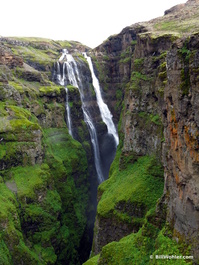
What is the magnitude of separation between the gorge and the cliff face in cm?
6

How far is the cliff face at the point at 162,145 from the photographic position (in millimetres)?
11500

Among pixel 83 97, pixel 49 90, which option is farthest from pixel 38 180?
pixel 83 97

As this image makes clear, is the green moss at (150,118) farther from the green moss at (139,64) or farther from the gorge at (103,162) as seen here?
the green moss at (139,64)

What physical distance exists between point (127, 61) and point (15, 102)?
31.3 meters

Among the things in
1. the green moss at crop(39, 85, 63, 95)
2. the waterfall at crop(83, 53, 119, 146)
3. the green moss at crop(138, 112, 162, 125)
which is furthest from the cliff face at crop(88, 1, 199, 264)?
the waterfall at crop(83, 53, 119, 146)

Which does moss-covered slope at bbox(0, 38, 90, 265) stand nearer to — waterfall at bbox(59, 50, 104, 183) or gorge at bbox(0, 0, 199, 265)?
gorge at bbox(0, 0, 199, 265)

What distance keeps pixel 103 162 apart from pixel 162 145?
28954 millimetres

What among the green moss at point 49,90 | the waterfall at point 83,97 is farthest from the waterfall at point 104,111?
the green moss at point 49,90

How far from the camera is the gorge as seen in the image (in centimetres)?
1226

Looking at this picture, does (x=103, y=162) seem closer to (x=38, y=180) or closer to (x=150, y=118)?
(x=38, y=180)

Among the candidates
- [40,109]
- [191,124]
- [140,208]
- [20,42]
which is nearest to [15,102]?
[40,109]

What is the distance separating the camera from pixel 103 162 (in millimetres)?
49875

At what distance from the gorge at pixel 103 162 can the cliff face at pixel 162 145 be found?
61mm

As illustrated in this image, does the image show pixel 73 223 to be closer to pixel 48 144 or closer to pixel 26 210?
pixel 26 210
